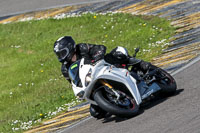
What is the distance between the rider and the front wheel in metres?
0.66

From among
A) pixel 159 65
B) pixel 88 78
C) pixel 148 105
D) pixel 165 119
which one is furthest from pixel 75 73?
pixel 159 65

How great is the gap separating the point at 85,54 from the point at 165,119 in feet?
6.14

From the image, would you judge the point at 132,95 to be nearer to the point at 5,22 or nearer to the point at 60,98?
the point at 60,98

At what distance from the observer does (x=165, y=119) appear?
7250mm

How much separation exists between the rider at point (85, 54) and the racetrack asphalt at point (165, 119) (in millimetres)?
412

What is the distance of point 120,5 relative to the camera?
52.4 ft

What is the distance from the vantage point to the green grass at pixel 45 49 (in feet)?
36.3

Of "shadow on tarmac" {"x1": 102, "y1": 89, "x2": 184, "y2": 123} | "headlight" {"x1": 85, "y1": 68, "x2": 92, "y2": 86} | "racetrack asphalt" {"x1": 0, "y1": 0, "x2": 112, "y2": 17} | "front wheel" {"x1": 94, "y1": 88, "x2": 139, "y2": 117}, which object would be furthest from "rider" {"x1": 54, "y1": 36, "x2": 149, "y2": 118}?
"racetrack asphalt" {"x1": 0, "y1": 0, "x2": 112, "y2": 17}

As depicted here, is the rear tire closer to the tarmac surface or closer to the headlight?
the tarmac surface

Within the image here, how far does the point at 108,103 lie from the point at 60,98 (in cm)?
361

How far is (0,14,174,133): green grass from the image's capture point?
11.1 m

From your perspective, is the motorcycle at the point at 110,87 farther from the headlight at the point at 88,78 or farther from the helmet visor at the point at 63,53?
the helmet visor at the point at 63,53

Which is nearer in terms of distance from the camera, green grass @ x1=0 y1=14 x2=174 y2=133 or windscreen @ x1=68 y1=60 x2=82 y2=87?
windscreen @ x1=68 y1=60 x2=82 y2=87

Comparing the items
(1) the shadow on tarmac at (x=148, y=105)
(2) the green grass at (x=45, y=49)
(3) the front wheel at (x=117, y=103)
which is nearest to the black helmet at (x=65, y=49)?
(3) the front wheel at (x=117, y=103)
